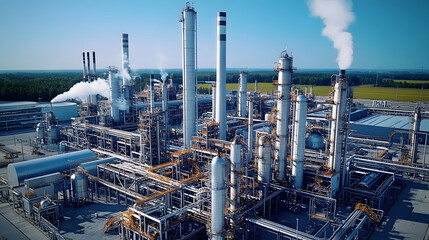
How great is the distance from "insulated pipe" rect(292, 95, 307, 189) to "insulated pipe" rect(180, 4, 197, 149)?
9.23m

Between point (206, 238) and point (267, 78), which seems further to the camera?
point (267, 78)

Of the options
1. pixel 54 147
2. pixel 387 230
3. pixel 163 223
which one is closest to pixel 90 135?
pixel 54 147

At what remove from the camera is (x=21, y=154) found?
32.2 meters

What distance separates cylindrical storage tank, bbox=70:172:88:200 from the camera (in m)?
20.2

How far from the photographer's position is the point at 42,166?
22.8 meters

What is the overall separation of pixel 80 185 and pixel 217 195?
11.8 metres

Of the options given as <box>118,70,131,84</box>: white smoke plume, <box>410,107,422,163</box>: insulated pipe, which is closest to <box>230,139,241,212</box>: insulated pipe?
<box>410,107,422,163</box>: insulated pipe

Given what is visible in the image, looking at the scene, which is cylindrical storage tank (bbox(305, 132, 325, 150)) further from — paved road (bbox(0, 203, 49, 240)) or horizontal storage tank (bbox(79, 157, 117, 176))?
paved road (bbox(0, 203, 49, 240))

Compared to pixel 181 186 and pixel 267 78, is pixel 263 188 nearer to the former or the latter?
pixel 181 186

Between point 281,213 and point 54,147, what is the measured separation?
28.3 m

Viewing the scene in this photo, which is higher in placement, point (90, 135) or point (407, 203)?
point (90, 135)

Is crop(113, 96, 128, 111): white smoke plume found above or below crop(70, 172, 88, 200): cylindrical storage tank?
above

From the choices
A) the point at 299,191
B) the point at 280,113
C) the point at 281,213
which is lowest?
the point at 281,213

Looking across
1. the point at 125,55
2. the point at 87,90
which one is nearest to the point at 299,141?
the point at 87,90
